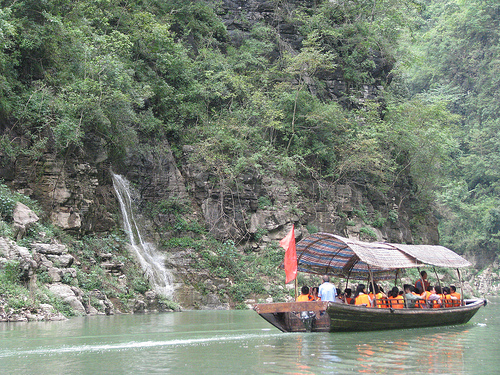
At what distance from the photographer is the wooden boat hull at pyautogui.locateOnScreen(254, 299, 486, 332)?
10047mm

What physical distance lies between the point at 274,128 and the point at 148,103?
611 cm

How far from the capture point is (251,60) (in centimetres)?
2625

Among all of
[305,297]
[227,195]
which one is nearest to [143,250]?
[227,195]

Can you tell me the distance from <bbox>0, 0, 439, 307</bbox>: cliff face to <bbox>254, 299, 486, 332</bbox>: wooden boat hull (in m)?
8.22

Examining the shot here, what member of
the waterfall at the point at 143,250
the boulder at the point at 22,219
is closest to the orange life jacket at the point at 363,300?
the waterfall at the point at 143,250

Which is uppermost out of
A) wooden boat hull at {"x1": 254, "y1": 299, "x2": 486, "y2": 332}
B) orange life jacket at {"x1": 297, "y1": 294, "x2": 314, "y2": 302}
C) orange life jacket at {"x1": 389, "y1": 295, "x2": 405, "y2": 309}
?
orange life jacket at {"x1": 297, "y1": 294, "x2": 314, "y2": 302}

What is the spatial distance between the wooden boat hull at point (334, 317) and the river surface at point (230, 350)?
220mm

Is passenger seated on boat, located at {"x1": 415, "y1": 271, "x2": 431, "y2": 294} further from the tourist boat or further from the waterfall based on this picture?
the waterfall

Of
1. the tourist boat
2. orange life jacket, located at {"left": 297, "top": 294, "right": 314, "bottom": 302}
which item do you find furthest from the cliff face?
orange life jacket, located at {"left": 297, "top": 294, "right": 314, "bottom": 302}

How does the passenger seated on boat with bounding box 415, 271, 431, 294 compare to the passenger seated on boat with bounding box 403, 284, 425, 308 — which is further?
the passenger seated on boat with bounding box 415, 271, 431, 294

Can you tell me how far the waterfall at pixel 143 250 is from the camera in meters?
18.1

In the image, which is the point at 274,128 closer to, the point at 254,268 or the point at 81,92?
the point at 254,268

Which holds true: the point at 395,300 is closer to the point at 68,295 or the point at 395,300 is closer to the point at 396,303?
the point at 396,303

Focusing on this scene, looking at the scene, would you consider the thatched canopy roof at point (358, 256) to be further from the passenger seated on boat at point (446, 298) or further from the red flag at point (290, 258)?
the red flag at point (290, 258)
